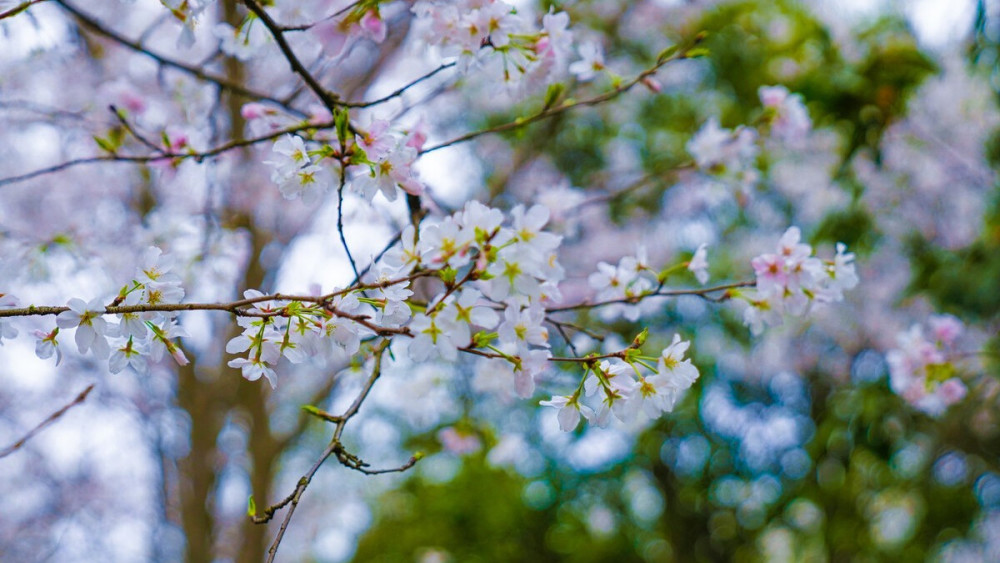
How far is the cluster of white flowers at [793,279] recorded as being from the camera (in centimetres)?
104

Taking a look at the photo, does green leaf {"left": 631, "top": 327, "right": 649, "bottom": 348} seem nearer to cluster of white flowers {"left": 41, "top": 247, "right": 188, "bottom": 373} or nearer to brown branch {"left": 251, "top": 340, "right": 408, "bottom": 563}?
brown branch {"left": 251, "top": 340, "right": 408, "bottom": 563}

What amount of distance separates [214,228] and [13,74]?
105 cm

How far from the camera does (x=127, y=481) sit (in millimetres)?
5719

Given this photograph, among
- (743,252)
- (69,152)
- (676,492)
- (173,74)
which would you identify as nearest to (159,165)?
(173,74)

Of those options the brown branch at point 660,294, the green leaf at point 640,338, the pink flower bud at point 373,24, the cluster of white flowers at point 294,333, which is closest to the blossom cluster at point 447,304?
the cluster of white flowers at point 294,333

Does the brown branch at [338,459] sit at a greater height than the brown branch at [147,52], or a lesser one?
lesser

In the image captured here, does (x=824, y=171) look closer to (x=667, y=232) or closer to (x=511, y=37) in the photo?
(x=667, y=232)

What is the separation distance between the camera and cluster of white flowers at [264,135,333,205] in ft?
2.85

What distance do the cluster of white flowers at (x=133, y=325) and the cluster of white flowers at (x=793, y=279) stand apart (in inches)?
32.3

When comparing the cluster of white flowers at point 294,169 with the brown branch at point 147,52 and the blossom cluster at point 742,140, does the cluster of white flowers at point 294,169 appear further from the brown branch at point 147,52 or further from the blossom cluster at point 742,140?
the blossom cluster at point 742,140

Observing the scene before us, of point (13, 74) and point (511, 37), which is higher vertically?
point (13, 74)

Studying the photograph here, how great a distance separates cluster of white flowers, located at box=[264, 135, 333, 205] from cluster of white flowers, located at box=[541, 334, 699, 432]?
41 cm

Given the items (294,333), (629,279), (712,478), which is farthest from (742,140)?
(712,478)

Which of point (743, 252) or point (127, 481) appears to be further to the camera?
point (127, 481)
